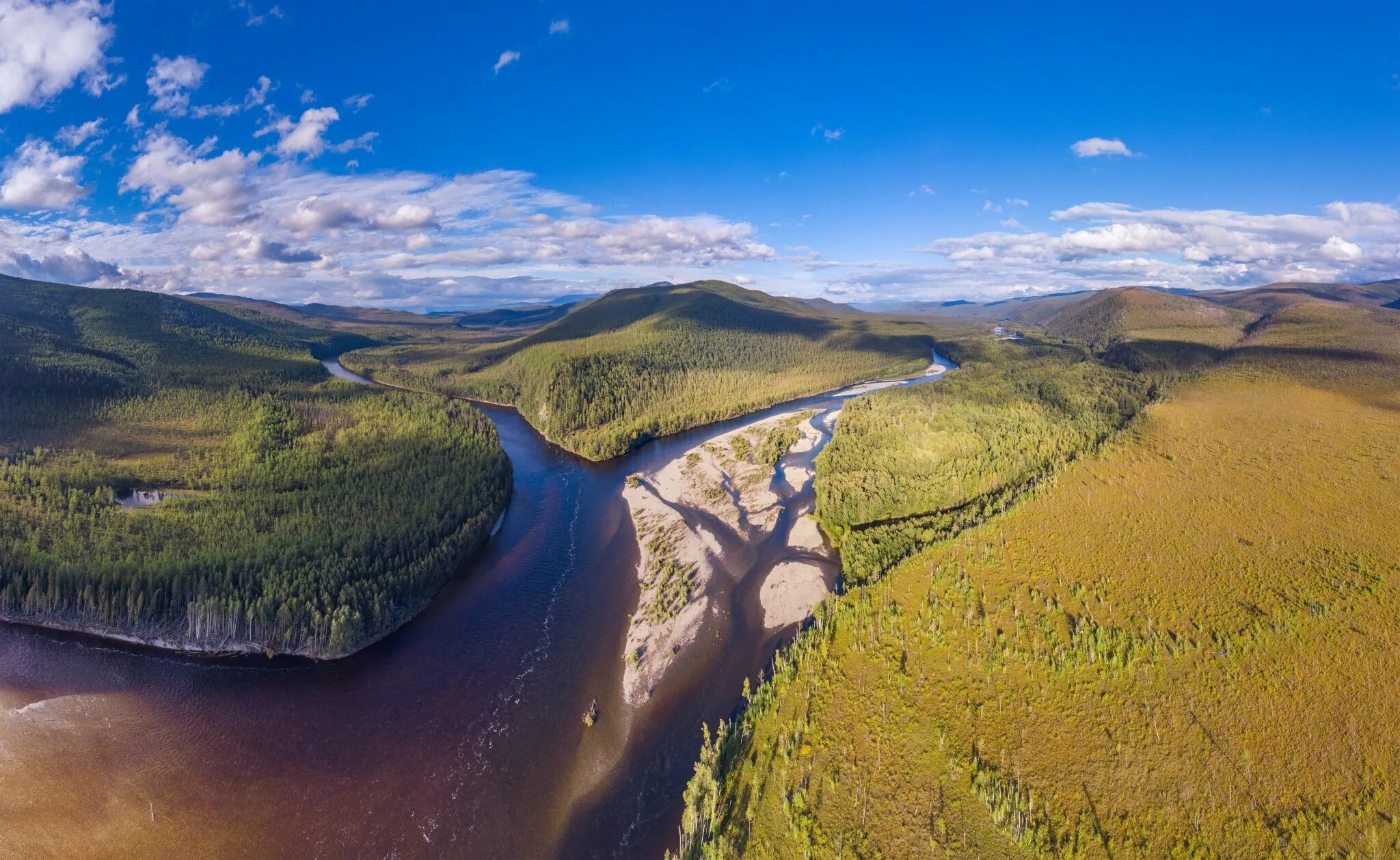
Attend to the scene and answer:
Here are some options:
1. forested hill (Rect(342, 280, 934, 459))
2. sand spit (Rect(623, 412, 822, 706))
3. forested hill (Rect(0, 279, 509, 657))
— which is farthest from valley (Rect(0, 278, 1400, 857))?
forested hill (Rect(342, 280, 934, 459))

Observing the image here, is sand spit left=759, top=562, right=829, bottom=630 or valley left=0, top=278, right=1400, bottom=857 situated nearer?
valley left=0, top=278, right=1400, bottom=857

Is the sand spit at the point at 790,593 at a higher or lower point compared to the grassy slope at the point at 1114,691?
lower

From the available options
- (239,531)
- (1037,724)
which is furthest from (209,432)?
(1037,724)

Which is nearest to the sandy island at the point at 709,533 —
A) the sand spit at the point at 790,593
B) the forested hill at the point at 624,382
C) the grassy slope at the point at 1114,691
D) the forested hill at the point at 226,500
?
the sand spit at the point at 790,593

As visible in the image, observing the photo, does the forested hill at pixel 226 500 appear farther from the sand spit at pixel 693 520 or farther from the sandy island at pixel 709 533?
the sandy island at pixel 709 533

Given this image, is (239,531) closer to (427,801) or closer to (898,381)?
(427,801)

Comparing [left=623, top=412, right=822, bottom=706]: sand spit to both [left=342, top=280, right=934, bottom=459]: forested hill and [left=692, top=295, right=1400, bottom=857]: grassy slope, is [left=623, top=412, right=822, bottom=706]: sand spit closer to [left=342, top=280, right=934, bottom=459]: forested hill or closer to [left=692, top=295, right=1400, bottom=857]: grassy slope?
[left=692, top=295, right=1400, bottom=857]: grassy slope

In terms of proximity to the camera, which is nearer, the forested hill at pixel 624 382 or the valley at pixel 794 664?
the valley at pixel 794 664
